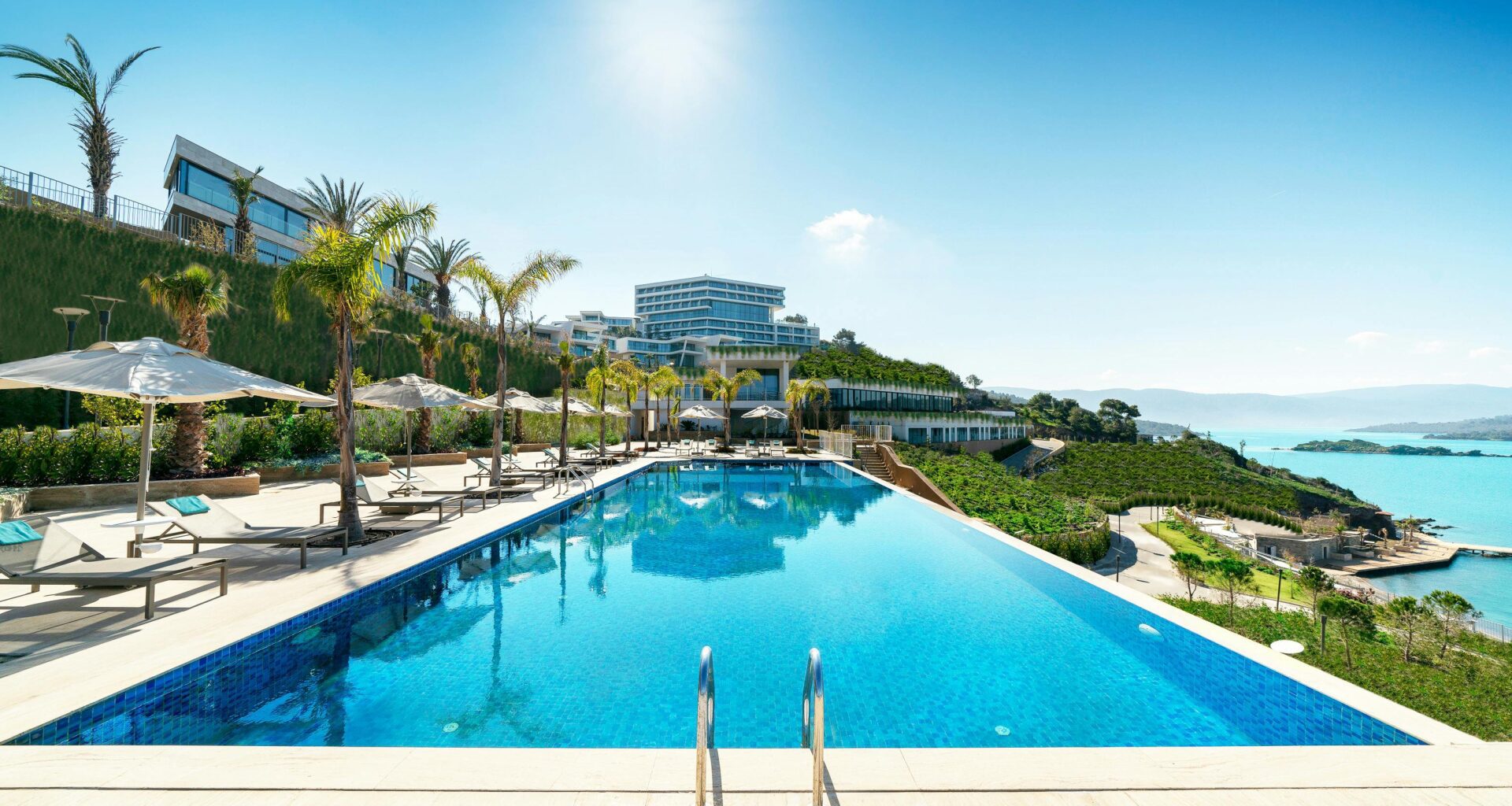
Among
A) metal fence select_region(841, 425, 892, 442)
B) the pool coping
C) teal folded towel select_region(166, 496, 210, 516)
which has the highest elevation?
metal fence select_region(841, 425, 892, 442)

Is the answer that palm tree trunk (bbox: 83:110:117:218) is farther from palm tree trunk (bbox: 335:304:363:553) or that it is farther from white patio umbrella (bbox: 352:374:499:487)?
palm tree trunk (bbox: 335:304:363:553)

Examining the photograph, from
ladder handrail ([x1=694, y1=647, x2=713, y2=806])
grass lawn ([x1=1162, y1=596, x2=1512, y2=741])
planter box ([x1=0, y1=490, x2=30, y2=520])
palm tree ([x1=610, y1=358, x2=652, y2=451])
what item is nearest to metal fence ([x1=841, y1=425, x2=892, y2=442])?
palm tree ([x1=610, y1=358, x2=652, y2=451])

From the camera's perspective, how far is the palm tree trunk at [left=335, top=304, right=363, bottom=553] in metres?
8.52

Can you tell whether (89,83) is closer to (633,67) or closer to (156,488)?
(156,488)

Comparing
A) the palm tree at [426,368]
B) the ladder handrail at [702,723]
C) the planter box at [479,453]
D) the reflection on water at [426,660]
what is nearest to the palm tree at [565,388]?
the planter box at [479,453]

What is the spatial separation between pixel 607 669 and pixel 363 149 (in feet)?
58.3

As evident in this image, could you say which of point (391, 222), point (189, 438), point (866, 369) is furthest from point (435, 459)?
point (866, 369)

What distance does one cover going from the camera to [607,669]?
5.53 metres

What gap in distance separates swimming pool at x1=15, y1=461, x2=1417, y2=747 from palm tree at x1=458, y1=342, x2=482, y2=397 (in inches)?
845

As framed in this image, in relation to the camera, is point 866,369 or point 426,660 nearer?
point 426,660

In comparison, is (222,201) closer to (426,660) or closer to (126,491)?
(126,491)

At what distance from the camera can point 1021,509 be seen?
17.9 metres

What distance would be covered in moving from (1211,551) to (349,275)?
100 feet

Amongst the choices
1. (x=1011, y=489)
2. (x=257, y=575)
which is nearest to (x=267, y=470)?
(x=257, y=575)
